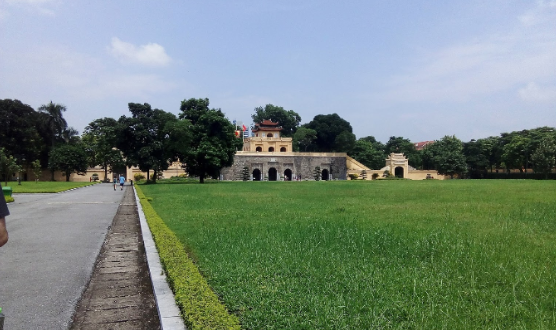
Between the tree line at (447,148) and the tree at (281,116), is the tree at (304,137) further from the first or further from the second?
the tree at (281,116)

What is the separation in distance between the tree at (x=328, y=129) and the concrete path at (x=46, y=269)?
181 feet

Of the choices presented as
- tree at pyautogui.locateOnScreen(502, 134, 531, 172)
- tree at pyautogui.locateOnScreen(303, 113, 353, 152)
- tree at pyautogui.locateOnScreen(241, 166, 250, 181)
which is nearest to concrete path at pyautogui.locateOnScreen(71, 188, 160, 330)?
tree at pyautogui.locateOnScreen(241, 166, 250, 181)

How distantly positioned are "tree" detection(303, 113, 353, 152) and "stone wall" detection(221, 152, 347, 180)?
932 centimetres

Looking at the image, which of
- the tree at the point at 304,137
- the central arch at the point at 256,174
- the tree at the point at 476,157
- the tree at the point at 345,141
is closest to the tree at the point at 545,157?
the tree at the point at 476,157

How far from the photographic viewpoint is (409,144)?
6512 cm

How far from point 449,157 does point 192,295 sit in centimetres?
5574

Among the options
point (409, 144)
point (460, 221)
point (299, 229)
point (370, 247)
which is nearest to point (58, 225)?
point (299, 229)

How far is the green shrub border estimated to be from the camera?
124 inches

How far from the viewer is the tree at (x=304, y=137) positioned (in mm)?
61841

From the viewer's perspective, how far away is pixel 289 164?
52.8 metres

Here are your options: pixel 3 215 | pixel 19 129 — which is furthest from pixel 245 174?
pixel 3 215

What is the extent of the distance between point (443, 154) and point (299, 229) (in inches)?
2064

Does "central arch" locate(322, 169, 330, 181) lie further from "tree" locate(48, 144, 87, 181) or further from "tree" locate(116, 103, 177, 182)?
"tree" locate(48, 144, 87, 181)

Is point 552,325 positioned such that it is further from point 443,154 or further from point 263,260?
point 443,154
